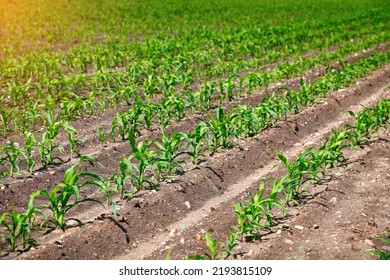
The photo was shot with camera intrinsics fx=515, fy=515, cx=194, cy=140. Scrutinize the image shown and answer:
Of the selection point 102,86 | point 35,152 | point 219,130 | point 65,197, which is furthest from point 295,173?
point 102,86

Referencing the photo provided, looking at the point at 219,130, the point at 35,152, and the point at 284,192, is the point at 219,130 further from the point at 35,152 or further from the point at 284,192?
the point at 35,152

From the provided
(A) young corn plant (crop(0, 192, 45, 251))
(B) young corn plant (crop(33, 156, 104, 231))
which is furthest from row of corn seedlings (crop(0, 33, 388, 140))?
(A) young corn plant (crop(0, 192, 45, 251))

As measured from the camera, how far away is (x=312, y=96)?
7.66 m

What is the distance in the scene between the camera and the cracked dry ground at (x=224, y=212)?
3900mm

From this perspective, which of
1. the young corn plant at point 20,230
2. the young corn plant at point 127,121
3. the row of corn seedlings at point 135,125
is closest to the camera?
the young corn plant at point 20,230

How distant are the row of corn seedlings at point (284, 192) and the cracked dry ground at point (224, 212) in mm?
95

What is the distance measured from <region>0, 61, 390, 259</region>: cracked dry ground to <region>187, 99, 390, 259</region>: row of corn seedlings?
9 centimetres

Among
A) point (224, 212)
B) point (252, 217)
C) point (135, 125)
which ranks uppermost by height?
point (135, 125)

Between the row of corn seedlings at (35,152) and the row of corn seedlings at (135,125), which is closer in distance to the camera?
the row of corn seedlings at (35,152)

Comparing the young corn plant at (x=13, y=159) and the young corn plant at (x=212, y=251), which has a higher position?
the young corn plant at (x=13, y=159)

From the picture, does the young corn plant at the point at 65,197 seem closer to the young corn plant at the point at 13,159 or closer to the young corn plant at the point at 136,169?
the young corn plant at the point at 136,169

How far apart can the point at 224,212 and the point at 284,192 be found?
61cm

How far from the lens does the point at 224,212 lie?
442 cm

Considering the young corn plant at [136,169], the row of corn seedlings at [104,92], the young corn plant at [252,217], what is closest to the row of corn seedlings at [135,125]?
the row of corn seedlings at [104,92]
